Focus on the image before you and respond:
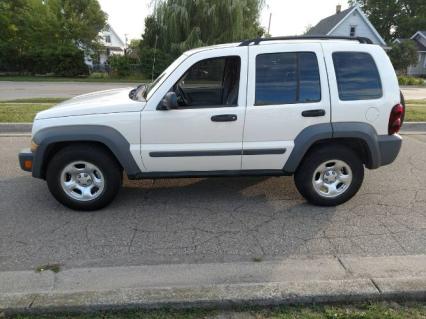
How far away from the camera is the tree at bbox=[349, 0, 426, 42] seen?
55.9 m

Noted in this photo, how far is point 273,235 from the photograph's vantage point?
367 centimetres

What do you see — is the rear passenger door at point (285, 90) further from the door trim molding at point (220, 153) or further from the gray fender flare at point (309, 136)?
the door trim molding at point (220, 153)

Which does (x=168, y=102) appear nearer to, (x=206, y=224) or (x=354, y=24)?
(x=206, y=224)

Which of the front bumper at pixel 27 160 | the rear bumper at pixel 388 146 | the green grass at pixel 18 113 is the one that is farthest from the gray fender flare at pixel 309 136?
the green grass at pixel 18 113

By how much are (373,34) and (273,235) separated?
4019cm

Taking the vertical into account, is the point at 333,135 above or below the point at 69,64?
below

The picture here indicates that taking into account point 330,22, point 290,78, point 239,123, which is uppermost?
point 330,22

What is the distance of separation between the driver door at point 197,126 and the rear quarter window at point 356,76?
1.06 m

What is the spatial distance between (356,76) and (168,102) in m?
2.09

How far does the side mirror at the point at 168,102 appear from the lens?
12.5 ft

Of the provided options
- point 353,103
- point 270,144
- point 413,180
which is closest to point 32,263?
point 270,144

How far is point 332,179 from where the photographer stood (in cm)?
427

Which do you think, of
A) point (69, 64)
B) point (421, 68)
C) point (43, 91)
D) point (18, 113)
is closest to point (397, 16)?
point (421, 68)

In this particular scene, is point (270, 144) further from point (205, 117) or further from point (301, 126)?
point (205, 117)
